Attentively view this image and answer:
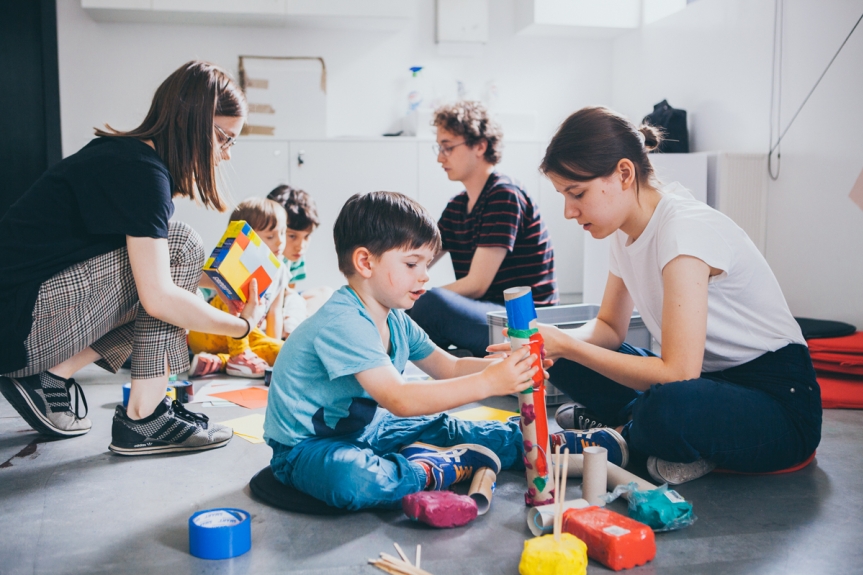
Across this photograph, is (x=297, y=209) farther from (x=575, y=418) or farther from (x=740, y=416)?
(x=740, y=416)

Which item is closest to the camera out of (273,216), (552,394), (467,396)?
(467,396)

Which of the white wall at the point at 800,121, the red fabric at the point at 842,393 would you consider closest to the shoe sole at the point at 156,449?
the red fabric at the point at 842,393

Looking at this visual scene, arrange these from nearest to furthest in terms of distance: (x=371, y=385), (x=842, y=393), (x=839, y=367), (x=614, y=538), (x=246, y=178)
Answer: (x=614, y=538) → (x=371, y=385) → (x=842, y=393) → (x=839, y=367) → (x=246, y=178)

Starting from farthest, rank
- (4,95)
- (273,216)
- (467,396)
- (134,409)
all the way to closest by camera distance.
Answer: (4,95) < (273,216) < (134,409) < (467,396)

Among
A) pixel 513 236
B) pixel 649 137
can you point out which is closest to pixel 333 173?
pixel 513 236

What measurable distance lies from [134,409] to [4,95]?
3231 millimetres

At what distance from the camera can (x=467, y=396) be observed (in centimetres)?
133

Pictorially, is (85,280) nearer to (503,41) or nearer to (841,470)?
(841,470)

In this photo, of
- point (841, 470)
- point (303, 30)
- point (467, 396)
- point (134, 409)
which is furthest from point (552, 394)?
point (303, 30)

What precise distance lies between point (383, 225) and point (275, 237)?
1.40 m

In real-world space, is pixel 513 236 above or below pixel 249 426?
above

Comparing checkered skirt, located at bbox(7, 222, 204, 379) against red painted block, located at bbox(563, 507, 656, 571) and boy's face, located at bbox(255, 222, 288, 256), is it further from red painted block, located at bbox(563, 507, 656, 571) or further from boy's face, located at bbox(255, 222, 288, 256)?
red painted block, located at bbox(563, 507, 656, 571)

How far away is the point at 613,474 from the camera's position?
4.80ft

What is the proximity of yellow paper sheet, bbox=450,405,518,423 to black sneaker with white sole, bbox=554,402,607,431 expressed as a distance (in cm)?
15
